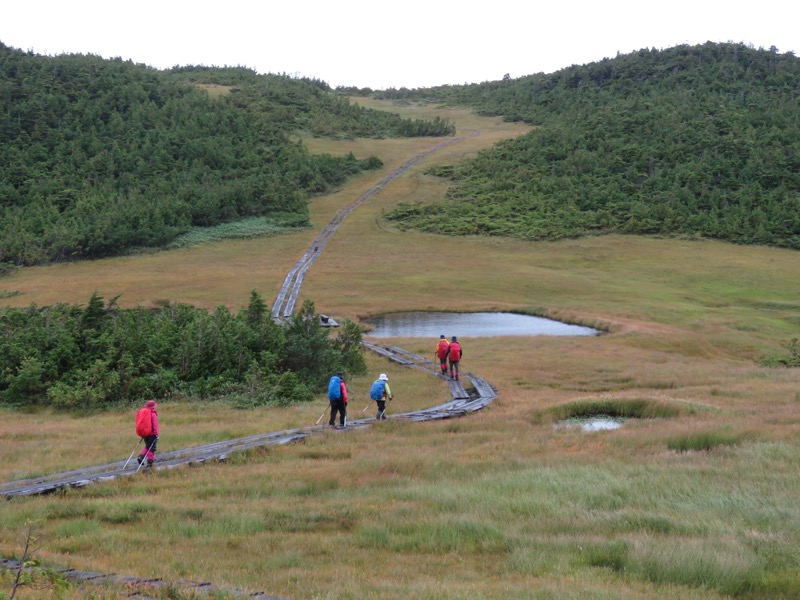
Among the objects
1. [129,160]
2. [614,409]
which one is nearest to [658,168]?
[129,160]

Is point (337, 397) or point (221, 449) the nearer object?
point (221, 449)

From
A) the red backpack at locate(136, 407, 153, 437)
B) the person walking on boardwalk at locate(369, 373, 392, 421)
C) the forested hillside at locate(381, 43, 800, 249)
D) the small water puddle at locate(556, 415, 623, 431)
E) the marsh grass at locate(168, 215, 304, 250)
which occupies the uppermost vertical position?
the forested hillside at locate(381, 43, 800, 249)

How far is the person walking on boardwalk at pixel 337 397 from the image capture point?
870 inches

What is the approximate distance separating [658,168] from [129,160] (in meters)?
81.6

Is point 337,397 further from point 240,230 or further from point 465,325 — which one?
point 240,230

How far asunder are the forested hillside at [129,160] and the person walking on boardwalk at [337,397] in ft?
223

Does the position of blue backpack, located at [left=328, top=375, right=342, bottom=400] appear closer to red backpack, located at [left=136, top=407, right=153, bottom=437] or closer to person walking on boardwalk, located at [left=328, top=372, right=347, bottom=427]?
person walking on boardwalk, located at [left=328, top=372, right=347, bottom=427]

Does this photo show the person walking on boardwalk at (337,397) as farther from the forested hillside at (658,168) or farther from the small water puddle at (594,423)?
the forested hillside at (658,168)

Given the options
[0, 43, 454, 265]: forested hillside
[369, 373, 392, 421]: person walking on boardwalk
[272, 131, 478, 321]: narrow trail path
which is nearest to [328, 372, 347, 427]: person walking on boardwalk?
[369, 373, 392, 421]: person walking on boardwalk

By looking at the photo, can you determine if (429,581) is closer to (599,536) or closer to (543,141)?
(599,536)

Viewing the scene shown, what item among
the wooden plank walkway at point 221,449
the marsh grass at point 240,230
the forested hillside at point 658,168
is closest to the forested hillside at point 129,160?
the marsh grass at point 240,230

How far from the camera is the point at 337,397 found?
73.3ft

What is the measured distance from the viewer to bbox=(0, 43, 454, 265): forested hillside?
88.4 meters

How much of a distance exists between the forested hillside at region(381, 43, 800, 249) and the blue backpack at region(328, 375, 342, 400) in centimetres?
7230
